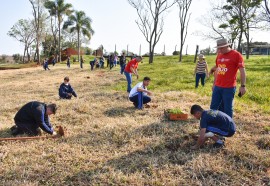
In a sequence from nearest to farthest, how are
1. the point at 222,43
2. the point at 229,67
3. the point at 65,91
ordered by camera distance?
the point at 222,43 < the point at 229,67 < the point at 65,91

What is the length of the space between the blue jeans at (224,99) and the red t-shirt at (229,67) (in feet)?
0.33

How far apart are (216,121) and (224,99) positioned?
86cm

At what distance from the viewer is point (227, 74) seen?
5566mm

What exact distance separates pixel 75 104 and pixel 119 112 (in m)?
1.76

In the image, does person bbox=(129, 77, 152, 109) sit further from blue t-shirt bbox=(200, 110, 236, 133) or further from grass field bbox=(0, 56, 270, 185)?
blue t-shirt bbox=(200, 110, 236, 133)

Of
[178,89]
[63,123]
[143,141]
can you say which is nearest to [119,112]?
[63,123]

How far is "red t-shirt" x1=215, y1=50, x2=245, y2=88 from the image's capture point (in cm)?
543

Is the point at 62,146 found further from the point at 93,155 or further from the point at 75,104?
the point at 75,104

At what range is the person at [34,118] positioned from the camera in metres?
5.79

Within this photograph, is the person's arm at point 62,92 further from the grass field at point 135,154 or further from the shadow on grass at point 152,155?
the shadow on grass at point 152,155

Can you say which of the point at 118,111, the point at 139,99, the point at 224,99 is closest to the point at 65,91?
the point at 118,111

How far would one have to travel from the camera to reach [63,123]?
7.13 m

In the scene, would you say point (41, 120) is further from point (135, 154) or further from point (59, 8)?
point (59, 8)

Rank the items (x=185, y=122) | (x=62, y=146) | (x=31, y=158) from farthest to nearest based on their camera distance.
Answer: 1. (x=185, y=122)
2. (x=62, y=146)
3. (x=31, y=158)
